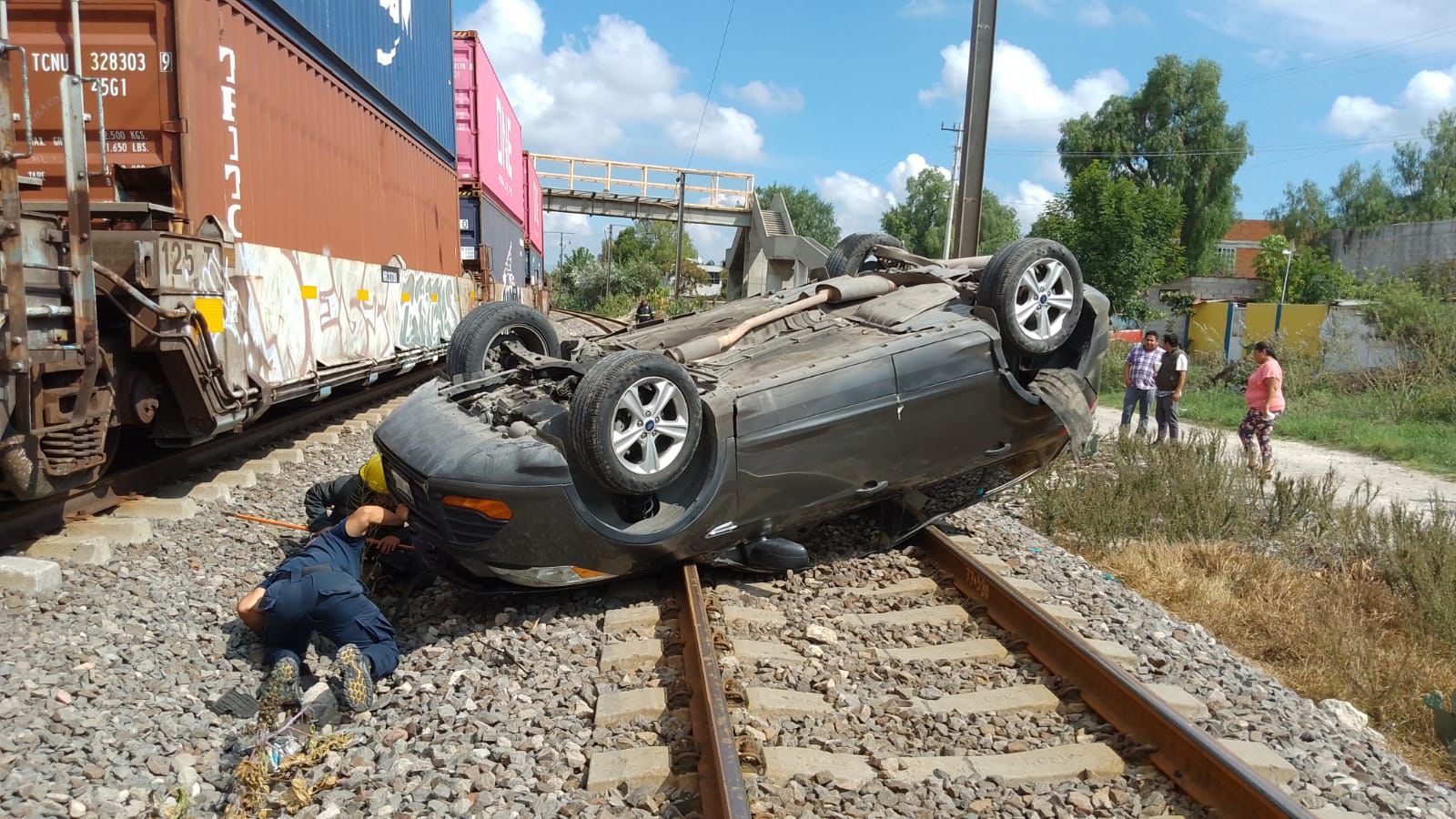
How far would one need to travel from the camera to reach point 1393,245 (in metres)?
43.2

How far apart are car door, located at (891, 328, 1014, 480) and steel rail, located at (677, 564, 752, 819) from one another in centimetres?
147

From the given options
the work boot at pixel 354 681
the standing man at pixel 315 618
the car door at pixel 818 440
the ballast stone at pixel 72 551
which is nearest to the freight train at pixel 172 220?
the ballast stone at pixel 72 551

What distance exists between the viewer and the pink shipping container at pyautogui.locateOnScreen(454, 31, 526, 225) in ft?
61.2

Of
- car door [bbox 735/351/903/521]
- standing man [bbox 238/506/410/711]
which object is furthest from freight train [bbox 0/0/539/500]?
car door [bbox 735/351/903/521]

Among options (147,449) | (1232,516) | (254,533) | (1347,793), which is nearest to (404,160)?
(147,449)

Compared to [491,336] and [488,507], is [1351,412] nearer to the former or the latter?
[491,336]

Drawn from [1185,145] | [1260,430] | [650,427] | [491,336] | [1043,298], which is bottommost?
[1260,430]

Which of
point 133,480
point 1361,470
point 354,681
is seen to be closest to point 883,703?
point 354,681

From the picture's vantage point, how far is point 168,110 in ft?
19.9

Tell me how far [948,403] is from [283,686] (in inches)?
137

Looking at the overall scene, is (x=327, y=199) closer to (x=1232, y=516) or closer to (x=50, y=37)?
(x=50, y=37)

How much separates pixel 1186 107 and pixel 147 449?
50.2 metres

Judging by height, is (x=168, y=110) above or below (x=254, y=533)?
above

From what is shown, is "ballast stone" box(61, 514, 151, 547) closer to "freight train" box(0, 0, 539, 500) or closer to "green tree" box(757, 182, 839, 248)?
"freight train" box(0, 0, 539, 500)
